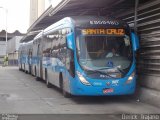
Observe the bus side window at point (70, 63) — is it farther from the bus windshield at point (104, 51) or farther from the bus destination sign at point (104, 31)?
the bus destination sign at point (104, 31)

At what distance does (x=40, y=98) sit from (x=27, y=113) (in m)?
4.18

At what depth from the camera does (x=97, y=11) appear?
23.7 metres

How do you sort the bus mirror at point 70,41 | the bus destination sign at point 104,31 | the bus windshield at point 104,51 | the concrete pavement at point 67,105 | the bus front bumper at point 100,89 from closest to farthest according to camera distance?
the concrete pavement at point 67,105
the bus front bumper at point 100,89
the bus windshield at point 104,51
the bus mirror at point 70,41
the bus destination sign at point 104,31

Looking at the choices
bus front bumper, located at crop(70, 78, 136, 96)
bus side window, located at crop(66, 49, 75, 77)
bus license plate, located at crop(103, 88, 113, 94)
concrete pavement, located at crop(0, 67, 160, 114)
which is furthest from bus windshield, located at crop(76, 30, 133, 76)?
concrete pavement, located at crop(0, 67, 160, 114)

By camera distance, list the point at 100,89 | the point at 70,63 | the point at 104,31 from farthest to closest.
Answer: the point at 104,31
the point at 70,63
the point at 100,89

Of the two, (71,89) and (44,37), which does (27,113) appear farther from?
(44,37)

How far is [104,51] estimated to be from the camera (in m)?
15.4

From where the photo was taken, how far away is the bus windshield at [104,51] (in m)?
15.1

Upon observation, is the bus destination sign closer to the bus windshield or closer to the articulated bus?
the articulated bus

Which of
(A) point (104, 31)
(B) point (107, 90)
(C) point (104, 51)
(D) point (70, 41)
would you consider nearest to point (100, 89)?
(B) point (107, 90)

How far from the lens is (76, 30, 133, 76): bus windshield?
15133mm

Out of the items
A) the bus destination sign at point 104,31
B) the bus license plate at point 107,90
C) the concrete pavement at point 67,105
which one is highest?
the bus destination sign at point 104,31

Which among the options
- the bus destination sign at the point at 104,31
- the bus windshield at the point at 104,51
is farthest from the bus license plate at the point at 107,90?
the bus destination sign at the point at 104,31

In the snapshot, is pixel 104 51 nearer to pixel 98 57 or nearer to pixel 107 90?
pixel 98 57
